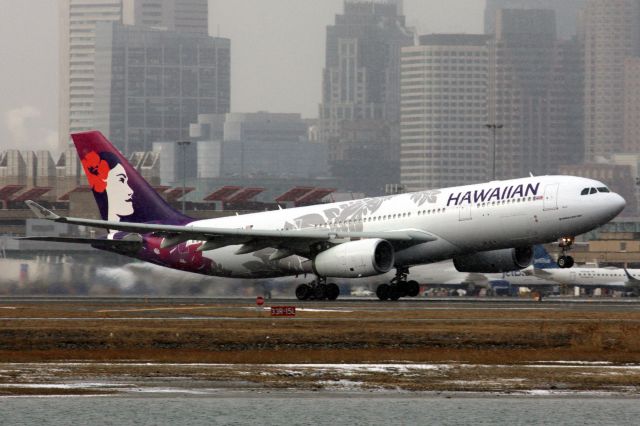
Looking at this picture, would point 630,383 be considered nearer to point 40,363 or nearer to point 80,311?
point 40,363

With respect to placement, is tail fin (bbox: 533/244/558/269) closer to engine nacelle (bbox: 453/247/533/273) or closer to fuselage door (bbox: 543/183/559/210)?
engine nacelle (bbox: 453/247/533/273)

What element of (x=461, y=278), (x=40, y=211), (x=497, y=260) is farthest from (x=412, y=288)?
(x=461, y=278)

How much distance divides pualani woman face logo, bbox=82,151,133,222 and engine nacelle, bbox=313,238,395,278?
12880 mm

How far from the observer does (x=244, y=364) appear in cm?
4875

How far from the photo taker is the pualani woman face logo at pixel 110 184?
3275 inches

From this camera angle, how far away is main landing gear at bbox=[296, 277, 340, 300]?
77.9 m

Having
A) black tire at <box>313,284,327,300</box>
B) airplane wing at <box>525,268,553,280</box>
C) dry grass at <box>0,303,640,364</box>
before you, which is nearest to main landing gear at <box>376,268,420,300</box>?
black tire at <box>313,284,327,300</box>

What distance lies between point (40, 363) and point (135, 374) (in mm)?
4623

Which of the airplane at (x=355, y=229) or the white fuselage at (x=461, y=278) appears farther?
the white fuselage at (x=461, y=278)

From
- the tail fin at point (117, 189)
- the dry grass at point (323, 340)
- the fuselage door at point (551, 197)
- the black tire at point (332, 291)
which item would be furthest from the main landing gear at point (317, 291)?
the dry grass at point (323, 340)

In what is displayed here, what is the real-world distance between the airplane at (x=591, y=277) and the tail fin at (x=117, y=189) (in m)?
49.2

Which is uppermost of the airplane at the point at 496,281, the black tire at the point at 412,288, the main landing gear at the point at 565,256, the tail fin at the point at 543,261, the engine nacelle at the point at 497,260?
the main landing gear at the point at 565,256

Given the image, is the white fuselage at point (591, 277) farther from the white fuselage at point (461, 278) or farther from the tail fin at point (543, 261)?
the white fuselage at point (461, 278)

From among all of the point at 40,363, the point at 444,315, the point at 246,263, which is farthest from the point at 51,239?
the point at 40,363
